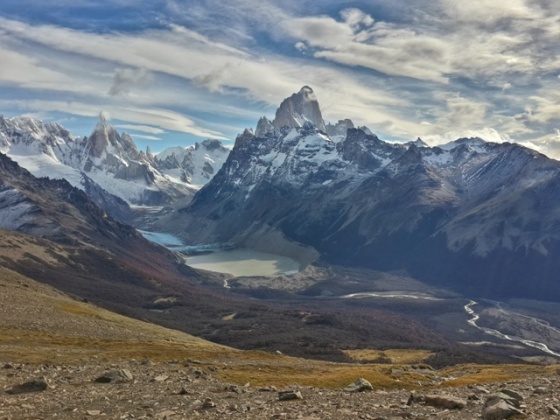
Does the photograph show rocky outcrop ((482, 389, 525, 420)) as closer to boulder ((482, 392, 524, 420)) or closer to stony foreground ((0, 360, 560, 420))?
boulder ((482, 392, 524, 420))

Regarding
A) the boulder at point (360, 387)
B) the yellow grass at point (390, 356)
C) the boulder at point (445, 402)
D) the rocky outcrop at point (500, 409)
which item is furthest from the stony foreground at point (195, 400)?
the yellow grass at point (390, 356)

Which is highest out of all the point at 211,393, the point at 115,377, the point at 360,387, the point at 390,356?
the point at 360,387

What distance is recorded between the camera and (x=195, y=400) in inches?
1476

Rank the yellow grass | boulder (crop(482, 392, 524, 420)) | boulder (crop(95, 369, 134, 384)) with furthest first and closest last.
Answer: the yellow grass
boulder (crop(95, 369, 134, 384))
boulder (crop(482, 392, 524, 420))

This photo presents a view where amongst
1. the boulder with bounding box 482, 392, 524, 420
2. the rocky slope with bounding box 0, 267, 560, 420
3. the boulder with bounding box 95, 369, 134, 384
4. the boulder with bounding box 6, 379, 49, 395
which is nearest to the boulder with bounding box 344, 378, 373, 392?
the rocky slope with bounding box 0, 267, 560, 420

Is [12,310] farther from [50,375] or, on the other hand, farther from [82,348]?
[50,375]

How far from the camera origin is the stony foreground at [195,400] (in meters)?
32.9

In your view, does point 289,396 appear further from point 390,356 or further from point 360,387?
point 390,356

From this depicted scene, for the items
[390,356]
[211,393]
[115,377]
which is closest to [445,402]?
[211,393]

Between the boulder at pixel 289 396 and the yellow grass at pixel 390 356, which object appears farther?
the yellow grass at pixel 390 356

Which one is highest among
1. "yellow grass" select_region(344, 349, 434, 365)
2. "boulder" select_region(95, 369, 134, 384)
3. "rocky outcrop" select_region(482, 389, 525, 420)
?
"rocky outcrop" select_region(482, 389, 525, 420)

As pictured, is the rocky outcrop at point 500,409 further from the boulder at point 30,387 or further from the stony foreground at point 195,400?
the boulder at point 30,387

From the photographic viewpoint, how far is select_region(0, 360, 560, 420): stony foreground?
108ft

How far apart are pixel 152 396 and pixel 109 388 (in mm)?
4661
